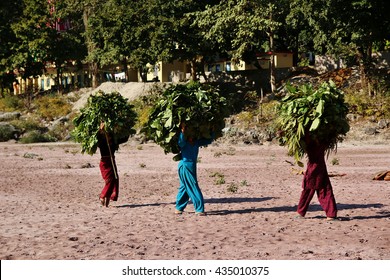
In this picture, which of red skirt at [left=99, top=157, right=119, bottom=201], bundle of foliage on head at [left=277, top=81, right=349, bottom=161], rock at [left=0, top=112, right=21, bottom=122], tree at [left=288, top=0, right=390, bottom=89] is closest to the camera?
bundle of foliage on head at [left=277, top=81, right=349, bottom=161]

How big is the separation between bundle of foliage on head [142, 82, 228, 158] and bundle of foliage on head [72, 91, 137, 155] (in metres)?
1.44

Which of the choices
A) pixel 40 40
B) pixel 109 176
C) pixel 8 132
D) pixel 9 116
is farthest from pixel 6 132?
pixel 109 176

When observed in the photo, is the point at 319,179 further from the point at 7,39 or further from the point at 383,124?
the point at 7,39

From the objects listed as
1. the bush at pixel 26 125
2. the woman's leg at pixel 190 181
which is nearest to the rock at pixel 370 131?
the bush at pixel 26 125

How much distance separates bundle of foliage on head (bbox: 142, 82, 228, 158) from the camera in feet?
48.5

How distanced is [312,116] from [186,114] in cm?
251

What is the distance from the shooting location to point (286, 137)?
1418cm

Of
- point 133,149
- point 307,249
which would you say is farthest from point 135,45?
point 307,249

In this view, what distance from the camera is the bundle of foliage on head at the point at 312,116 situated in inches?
534

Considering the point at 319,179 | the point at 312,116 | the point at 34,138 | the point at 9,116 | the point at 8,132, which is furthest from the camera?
the point at 9,116

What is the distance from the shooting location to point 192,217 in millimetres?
14789

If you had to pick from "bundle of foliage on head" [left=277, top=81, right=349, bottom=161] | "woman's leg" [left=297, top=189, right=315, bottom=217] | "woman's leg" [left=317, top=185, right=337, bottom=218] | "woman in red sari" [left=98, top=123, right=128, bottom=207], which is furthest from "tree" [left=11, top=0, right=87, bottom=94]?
"woman's leg" [left=317, top=185, right=337, bottom=218]

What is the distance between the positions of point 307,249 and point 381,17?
33902mm

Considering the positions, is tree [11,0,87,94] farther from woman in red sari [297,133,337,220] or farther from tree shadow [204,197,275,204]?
woman in red sari [297,133,337,220]
